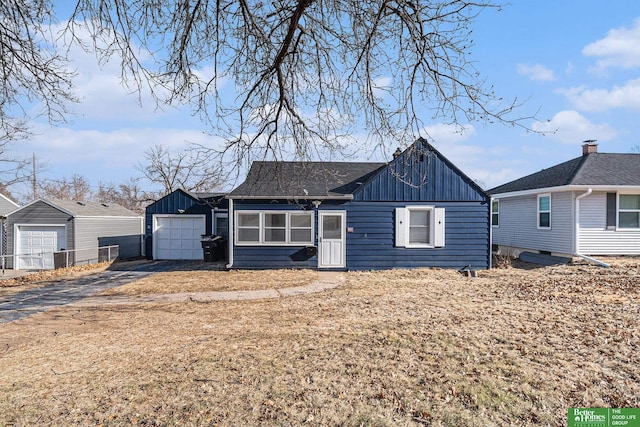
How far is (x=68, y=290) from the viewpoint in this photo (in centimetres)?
1050

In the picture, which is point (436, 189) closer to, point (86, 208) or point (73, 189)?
point (86, 208)

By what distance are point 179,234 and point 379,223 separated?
10.2 metres

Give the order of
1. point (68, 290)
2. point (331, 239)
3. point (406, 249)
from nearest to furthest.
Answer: point (68, 290), point (406, 249), point (331, 239)

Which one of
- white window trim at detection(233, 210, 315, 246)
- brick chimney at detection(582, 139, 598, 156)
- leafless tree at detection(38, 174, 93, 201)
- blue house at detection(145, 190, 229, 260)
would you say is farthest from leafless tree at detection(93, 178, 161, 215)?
brick chimney at detection(582, 139, 598, 156)

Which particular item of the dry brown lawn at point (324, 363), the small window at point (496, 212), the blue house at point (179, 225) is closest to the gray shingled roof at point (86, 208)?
the blue house at point (179, 225)

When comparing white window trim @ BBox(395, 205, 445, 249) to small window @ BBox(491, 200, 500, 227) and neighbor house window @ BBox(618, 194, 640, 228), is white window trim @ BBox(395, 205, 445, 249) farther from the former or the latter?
small window @ BBox(491, 200, 500, 227)

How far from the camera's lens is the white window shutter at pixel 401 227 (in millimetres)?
12672

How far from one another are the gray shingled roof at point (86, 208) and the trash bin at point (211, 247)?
22.3 feet

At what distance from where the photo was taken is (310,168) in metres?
5.72

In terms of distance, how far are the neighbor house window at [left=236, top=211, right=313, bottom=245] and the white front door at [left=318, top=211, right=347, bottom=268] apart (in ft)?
1.32

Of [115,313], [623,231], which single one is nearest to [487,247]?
[623,231]

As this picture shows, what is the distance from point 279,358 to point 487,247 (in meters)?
10.4

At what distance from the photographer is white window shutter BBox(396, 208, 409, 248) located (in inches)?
499

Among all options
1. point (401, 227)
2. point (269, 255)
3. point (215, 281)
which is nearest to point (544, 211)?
point (401, 227)
